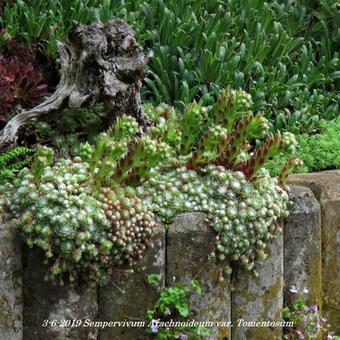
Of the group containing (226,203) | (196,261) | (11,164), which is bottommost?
(196,261)

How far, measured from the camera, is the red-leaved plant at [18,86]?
4121 mm

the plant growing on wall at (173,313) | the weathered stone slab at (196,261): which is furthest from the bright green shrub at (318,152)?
the plant growing on wall at (173,313)

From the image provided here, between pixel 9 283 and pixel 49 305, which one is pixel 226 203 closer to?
pixel 49 305

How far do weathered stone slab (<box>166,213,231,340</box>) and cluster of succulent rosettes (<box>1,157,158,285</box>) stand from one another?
15 cm

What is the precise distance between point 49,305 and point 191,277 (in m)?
0.63

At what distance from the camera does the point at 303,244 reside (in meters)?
3.93

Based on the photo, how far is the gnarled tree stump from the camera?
3.87m

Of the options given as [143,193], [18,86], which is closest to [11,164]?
[18,86]

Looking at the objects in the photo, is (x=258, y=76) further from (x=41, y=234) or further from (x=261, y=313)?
(x=41, y=234)

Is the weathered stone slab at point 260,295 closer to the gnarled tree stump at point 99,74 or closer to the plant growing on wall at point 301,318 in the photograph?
the plant growing on wall at point 301,318

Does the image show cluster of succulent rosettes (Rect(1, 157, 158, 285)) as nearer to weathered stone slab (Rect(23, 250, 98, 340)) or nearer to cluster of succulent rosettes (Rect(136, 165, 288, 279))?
weathered stone slab (Rect(23, 250, 98, 340))

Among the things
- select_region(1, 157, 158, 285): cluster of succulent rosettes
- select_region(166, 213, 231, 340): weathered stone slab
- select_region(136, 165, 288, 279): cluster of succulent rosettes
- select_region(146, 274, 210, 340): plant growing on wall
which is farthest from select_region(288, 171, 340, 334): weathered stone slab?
select_region(1, 157, 158, 285): cluster of succulent rosettes

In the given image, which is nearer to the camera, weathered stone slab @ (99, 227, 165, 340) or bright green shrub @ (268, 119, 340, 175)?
weathered stone slab @ (99, 227, 165, 340)

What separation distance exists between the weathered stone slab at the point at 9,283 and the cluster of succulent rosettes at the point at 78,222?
6 centimetres
